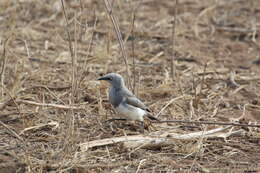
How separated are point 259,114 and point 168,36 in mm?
3025

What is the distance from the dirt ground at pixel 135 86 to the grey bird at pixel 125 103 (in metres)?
0.16

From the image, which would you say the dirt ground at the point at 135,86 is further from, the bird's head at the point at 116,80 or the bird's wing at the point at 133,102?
the bird's wing at the point at 133,102

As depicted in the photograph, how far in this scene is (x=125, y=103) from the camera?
17.3ft

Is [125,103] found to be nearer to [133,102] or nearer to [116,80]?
[133,102]

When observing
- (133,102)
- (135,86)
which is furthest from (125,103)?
(135,86)

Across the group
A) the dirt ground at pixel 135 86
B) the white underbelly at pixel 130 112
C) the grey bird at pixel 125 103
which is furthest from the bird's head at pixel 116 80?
the white underbelly at pixel 130 112

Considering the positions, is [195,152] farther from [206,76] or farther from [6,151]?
[206,76]

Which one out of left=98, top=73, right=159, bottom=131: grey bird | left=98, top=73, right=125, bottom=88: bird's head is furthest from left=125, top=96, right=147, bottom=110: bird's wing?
left=98, top=73, right=125, bottom=88: bird's head

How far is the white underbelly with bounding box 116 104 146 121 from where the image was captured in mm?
5223

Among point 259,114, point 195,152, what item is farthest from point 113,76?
point 259,114

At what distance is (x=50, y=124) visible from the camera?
5234mm

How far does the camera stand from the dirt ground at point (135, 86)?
4578mm

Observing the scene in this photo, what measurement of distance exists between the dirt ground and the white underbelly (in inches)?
6.1

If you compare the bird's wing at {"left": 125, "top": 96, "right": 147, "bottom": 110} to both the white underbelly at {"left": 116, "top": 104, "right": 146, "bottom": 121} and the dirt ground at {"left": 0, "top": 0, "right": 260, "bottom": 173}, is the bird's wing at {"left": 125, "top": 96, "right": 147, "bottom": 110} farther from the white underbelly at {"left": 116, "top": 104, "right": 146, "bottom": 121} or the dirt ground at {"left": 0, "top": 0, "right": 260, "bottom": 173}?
the dirt ground at {"left": 0, "top": 0, "right": 260, "bottom": 173}
